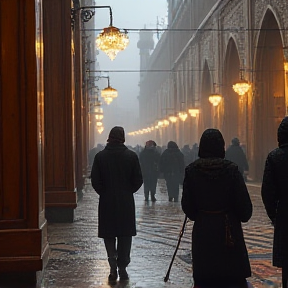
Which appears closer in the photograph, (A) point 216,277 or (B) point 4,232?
(A) point 216,277

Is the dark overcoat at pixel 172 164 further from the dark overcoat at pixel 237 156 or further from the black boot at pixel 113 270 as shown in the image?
the black boot at pixel 113 270

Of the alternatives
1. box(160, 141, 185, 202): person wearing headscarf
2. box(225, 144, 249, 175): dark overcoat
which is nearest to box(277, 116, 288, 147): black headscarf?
box(160, 141, 185, 202): person wearing headscarf

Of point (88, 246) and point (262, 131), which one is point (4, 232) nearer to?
point (88, 246)

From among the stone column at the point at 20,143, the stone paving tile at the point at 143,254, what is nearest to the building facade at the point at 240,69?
the stone paving tile at the point at 143,254

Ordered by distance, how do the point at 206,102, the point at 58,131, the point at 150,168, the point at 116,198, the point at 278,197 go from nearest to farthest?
the point at 278,197 < the point at 116,198 < the point at 58,131 < the point at 150,168 < the point at 206,102

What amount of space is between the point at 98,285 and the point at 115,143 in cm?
140

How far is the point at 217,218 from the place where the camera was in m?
4.71

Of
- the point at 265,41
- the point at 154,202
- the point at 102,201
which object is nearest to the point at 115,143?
the point at 102,201

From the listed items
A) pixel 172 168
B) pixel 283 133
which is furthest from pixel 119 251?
pixel 172 168

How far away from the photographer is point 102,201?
22.5 ft

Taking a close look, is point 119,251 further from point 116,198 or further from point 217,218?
point 217,218

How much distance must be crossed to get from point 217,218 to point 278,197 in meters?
0.73

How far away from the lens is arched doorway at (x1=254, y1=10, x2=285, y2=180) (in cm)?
2150

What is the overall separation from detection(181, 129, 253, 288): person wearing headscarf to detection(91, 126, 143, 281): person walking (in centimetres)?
203
